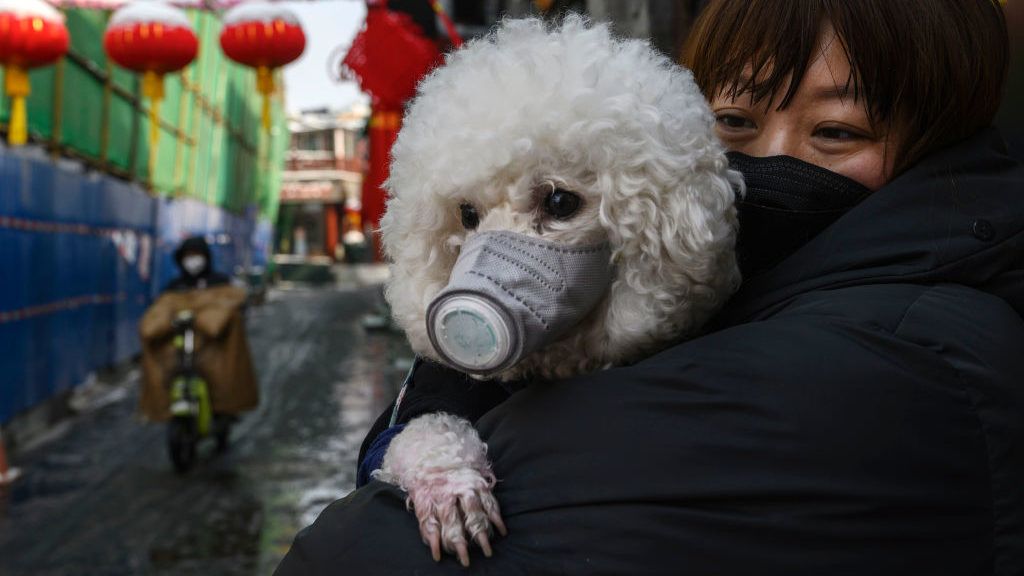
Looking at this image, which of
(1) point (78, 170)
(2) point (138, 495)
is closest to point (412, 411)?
(2) point (138, 495)

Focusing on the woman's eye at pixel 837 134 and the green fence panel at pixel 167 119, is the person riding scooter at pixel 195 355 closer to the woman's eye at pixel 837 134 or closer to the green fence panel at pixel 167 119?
the green fence panel at pixel 167 119

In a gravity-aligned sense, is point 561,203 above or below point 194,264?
above

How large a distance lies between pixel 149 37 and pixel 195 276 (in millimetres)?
2154

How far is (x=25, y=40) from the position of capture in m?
7.42

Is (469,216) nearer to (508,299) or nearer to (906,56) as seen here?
(508,299)

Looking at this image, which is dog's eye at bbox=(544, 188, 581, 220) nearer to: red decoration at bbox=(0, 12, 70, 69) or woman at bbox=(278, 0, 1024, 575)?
woman at bbox=(278, 0, 1024, 575)

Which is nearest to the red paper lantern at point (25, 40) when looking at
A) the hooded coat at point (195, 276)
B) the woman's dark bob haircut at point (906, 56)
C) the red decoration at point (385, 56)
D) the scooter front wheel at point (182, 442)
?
the hooded coat at point (195, 276)

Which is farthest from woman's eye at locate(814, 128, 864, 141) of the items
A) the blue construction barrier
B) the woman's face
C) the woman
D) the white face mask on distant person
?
the blue construction barrier

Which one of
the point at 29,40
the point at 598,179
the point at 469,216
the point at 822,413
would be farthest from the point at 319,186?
the point at 822,413

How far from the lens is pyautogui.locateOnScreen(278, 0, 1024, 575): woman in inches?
42.1

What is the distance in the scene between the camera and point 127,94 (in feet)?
43.9

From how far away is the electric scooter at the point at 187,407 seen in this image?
7.92 metres

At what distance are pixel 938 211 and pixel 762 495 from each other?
47 centimetres

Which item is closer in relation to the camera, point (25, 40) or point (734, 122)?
point (734, 122)
